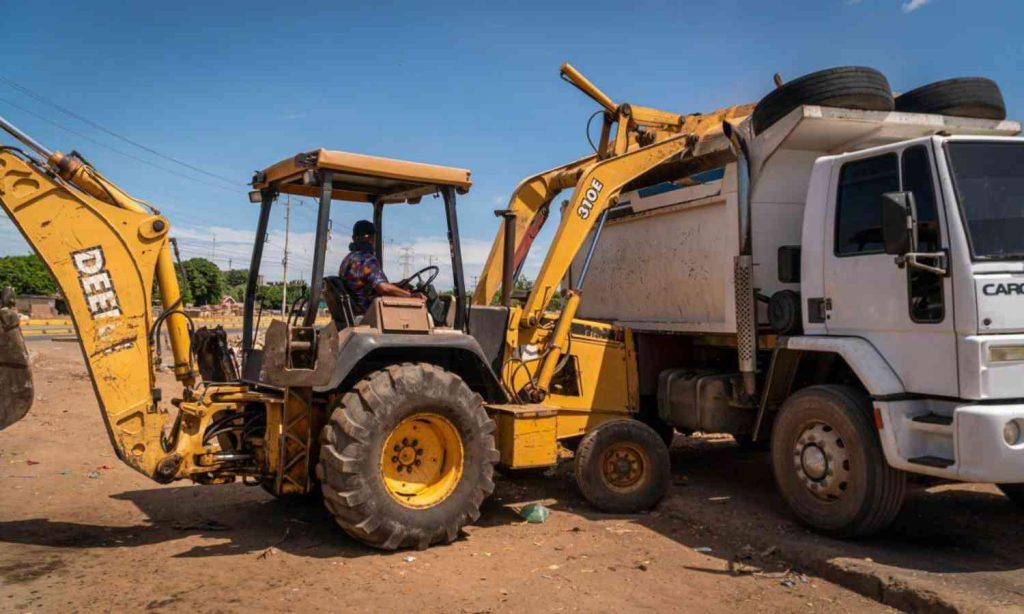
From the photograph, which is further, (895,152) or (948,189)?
(895,152)

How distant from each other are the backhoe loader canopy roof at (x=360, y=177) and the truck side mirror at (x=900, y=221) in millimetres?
3094

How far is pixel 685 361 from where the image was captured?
7.76 meters

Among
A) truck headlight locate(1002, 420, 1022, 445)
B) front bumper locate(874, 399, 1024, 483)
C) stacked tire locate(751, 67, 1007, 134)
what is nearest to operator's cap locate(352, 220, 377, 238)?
stacked tire locate(751, 67, 1007, 134)

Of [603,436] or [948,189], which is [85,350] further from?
[948,189]

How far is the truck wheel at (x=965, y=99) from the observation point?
19.7ft

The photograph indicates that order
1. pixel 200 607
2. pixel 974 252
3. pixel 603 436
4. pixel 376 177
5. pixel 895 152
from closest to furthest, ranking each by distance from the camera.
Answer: pixel 200 607 → pixel 974 252 → pixel 895 152 → pixel 376 177 → pixel 603 436

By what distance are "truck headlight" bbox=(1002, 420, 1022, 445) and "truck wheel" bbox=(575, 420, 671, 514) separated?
264cm

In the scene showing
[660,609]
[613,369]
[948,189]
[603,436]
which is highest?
[948,189]

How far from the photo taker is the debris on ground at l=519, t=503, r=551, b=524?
623 centimetres

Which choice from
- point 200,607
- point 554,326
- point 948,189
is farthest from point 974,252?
point 200,607

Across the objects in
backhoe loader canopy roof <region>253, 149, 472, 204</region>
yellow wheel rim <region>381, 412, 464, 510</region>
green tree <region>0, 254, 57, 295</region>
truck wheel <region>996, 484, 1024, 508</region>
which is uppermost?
green tree <region>0, 254, 57, 295</region>

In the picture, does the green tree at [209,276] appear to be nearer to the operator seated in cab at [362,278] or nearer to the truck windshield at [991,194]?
the operator seated in cab at [362,278]

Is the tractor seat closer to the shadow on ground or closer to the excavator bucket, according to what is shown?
the shadow on ground

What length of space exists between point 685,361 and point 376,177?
3.55 m
